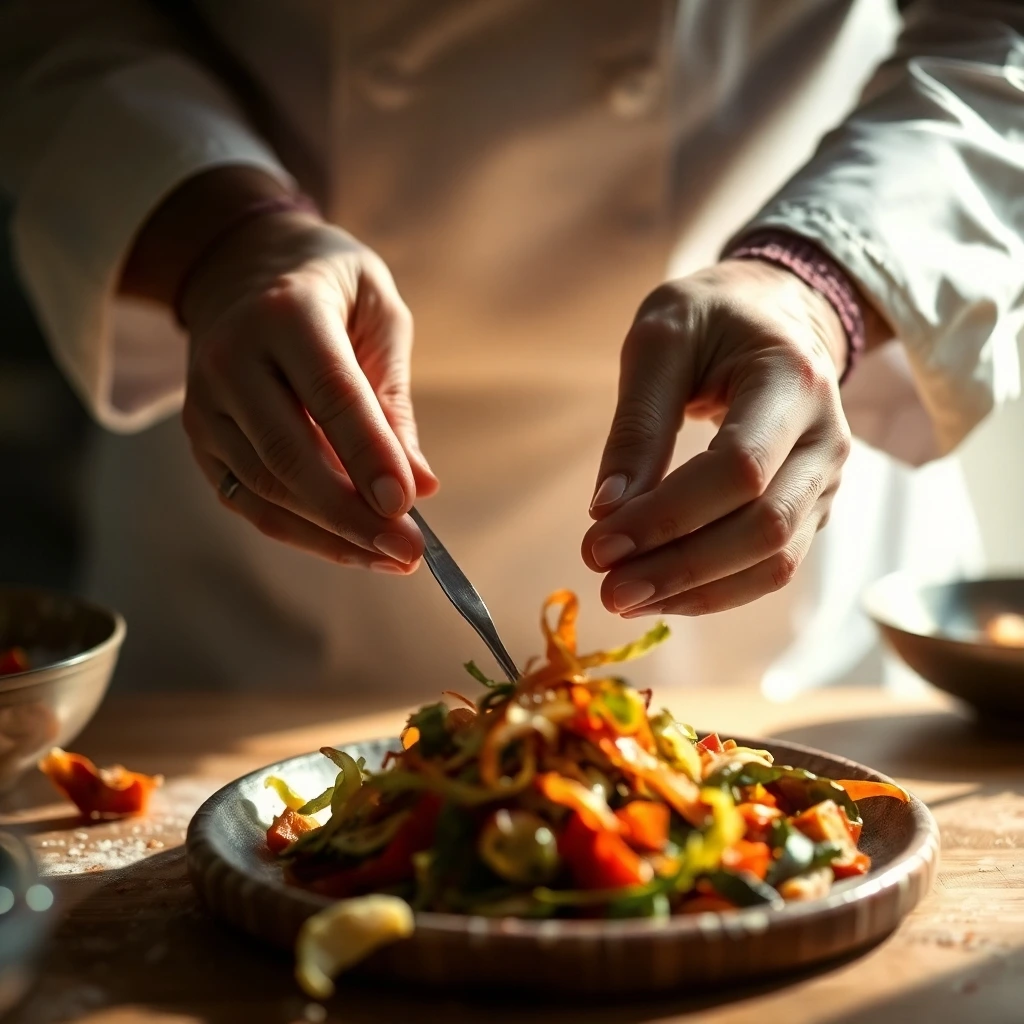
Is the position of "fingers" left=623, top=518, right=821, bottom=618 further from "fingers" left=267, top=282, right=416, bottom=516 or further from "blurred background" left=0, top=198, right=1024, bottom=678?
"blurred background" left=0, top=198, right=1024, bottom=678

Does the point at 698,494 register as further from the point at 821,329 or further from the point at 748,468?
the point at 821,329

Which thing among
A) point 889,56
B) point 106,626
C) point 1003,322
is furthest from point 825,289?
point 106,626

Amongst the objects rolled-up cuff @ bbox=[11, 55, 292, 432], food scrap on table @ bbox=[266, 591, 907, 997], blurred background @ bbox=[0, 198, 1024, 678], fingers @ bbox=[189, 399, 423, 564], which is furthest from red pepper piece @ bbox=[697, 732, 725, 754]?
blurred background @ bbox=[0, 198, 1024, 678]

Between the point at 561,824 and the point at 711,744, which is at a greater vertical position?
the point at 561,824

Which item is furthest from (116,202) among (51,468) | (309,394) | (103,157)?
(51,468)

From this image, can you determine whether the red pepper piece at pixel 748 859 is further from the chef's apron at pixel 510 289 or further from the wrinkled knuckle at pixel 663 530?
the chef's apron at pixel 510 289

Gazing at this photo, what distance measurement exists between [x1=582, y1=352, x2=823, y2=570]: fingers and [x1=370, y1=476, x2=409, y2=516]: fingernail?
0.48 feet

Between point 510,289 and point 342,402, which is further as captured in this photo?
point 510,289

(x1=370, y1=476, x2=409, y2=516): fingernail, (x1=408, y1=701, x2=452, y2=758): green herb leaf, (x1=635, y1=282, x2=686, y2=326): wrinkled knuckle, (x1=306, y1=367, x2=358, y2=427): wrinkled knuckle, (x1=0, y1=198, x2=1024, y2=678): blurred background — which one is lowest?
(x1=0, y1=198, x2=1024, y2=678): blurred background

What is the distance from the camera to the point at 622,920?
71 cm

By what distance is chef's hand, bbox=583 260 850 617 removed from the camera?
0.93m

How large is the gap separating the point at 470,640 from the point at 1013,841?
80cm

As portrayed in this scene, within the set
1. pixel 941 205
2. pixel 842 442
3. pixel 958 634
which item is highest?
pixel 941 205

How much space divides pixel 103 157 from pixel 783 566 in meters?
0.84
